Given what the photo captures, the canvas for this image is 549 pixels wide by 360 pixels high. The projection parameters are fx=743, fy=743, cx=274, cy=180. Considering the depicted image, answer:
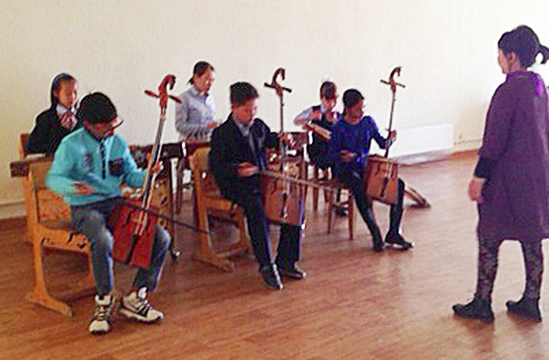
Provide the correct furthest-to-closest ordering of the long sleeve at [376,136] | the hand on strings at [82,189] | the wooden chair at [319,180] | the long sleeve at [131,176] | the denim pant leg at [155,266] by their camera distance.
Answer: the wooden chair at [319,180]
the long sleeve at [376,136]
the long sleeve at [131,176]
the denim pant leg at [155,266]
the hand on strings at [82,189]

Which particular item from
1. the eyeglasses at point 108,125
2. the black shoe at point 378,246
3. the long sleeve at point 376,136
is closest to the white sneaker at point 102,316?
the eyeglasses at point 108,125

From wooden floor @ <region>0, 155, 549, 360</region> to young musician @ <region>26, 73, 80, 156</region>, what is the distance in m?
0.71

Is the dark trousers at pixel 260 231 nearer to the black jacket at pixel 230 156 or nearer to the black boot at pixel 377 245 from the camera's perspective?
the black jacket at pixel 230 156

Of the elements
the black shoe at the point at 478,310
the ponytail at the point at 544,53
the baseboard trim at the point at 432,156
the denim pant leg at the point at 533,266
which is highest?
the ponytail at the point at 544,53

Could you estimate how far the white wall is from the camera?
5.37 metres

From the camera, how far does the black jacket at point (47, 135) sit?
177 inches

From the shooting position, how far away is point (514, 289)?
392cm

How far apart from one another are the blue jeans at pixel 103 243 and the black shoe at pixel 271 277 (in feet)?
2.30

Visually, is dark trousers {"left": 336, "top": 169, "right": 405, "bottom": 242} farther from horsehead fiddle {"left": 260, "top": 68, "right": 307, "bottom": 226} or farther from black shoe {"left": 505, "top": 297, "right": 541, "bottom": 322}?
black shoe {"left": 505, "top": 297, "right": 541, "bottom": 322}

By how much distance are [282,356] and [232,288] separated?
0.94m

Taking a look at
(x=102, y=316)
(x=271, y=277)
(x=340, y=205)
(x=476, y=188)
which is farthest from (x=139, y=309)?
(x=340, y=205)

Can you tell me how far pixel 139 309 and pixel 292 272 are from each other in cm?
100

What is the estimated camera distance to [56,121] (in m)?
4.56

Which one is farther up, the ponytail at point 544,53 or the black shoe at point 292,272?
the ponytail at point 544,53
